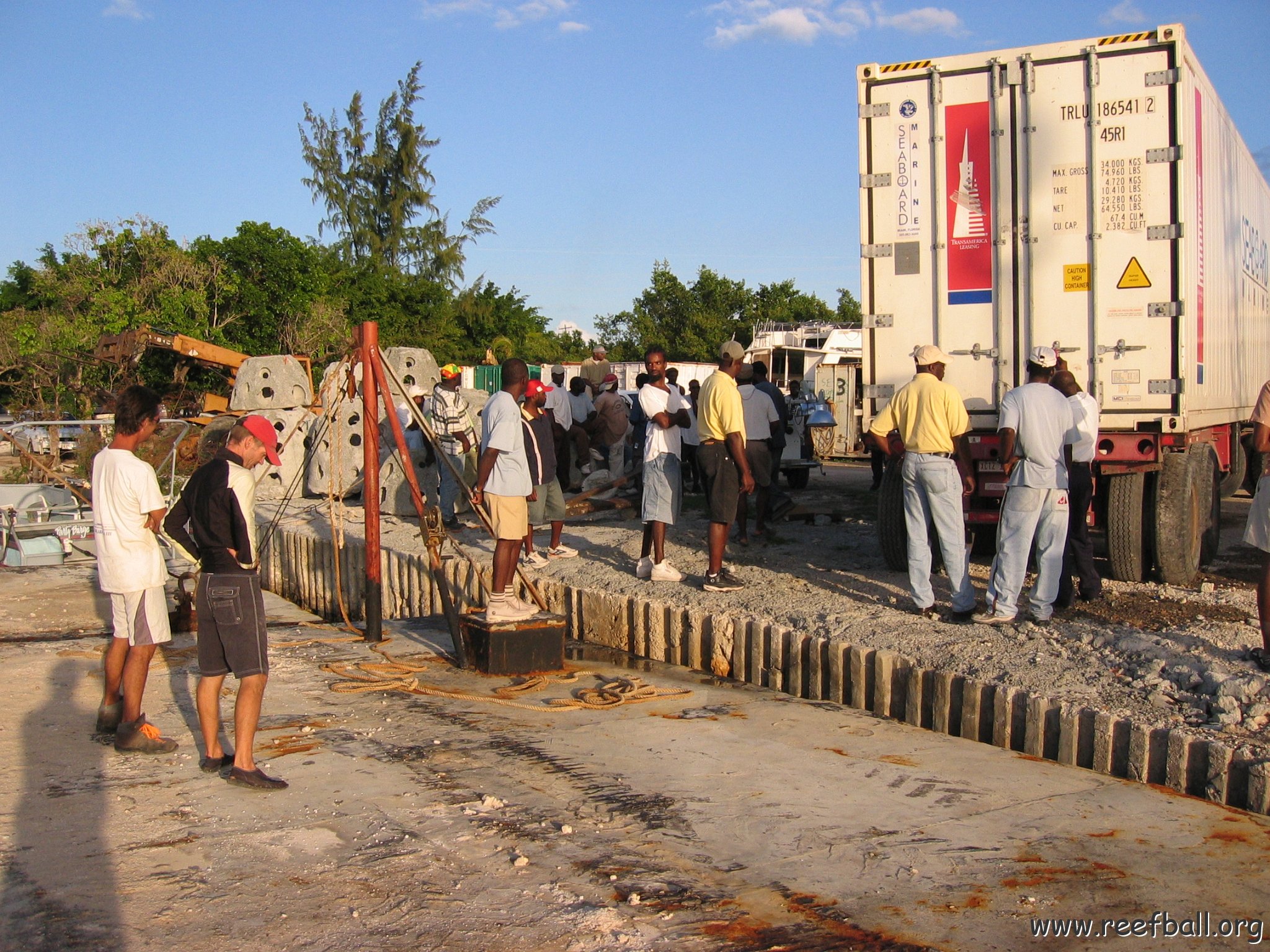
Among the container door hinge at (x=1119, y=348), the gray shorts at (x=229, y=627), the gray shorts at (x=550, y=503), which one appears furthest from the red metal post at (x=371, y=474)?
the container door hinge at (x=1119, y=348)

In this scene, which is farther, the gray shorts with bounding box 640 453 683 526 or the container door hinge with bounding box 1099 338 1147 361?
the gray shorts with bounding box 640 453 683 526

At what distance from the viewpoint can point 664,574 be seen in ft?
28.4

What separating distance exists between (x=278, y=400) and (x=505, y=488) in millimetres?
10074

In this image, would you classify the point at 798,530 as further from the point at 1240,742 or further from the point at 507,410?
the point at 1240,742

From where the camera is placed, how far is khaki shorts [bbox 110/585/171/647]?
5.57m

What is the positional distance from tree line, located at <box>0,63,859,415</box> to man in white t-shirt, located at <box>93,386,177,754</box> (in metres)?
14.4

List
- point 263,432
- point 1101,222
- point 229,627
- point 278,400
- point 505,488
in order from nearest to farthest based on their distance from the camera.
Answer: point 229,627 < point 263,432 < point 505,488 < point 1101,222 < point 278,400

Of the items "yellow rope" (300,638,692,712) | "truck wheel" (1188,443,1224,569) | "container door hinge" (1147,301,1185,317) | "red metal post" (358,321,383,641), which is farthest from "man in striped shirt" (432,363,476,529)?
"truck wheel" (1188,443,1224,569)

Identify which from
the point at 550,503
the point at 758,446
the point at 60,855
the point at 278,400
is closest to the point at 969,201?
the point at 758,446

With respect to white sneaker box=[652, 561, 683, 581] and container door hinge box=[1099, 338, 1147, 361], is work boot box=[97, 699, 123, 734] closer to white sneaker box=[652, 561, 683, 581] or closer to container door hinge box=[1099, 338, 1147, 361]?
white sneaker box=[652, 561, 683, 581]

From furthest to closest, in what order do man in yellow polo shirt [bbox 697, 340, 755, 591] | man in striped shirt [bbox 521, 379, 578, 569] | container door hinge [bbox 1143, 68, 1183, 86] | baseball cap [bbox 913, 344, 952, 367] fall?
man in striped shirt [bbox 521, 379, 578, 569] → man in yellow polo shirt [bbox 697, 340, 755, 591] → container door hinge [bbox 1143, 68, 1183, 86] → baseball cap [bbox 913, 344, 952, 367]

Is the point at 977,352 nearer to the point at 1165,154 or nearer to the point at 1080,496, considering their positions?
the point at 1080,496

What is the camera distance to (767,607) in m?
7.65

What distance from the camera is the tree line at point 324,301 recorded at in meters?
24.1
